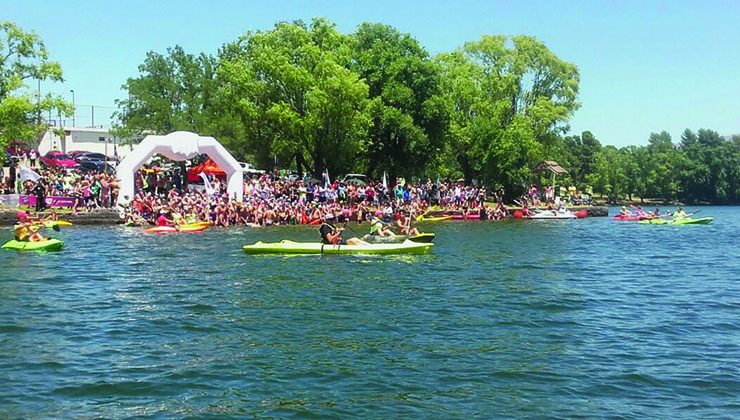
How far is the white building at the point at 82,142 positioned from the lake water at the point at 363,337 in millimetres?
56752

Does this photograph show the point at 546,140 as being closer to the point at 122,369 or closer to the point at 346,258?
the point at 346,258

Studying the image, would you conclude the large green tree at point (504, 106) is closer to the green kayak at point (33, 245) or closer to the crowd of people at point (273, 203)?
the crowd of people at point (273, 203)

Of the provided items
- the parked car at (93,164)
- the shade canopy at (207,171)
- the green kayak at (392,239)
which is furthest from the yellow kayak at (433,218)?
the parked car at (93,164)

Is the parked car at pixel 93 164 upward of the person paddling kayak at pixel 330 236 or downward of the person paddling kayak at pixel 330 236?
upward

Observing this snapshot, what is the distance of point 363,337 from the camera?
49.8ft

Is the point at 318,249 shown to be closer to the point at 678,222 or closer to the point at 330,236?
the point at 330,236

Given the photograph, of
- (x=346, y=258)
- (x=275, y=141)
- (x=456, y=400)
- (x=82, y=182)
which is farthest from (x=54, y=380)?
(x=275, y=141)

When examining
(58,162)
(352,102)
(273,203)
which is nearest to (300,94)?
(352,102)

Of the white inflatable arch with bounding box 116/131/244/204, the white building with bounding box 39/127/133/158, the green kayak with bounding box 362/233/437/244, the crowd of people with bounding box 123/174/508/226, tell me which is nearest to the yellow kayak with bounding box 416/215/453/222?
the crowd of people with bounding box 123/174/508/226

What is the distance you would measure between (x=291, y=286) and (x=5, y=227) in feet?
78.8

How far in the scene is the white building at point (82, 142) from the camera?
265ft

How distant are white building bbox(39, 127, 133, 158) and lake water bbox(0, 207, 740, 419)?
56.8m

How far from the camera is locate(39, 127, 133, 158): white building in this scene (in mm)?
80812

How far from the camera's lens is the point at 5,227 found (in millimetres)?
38969
